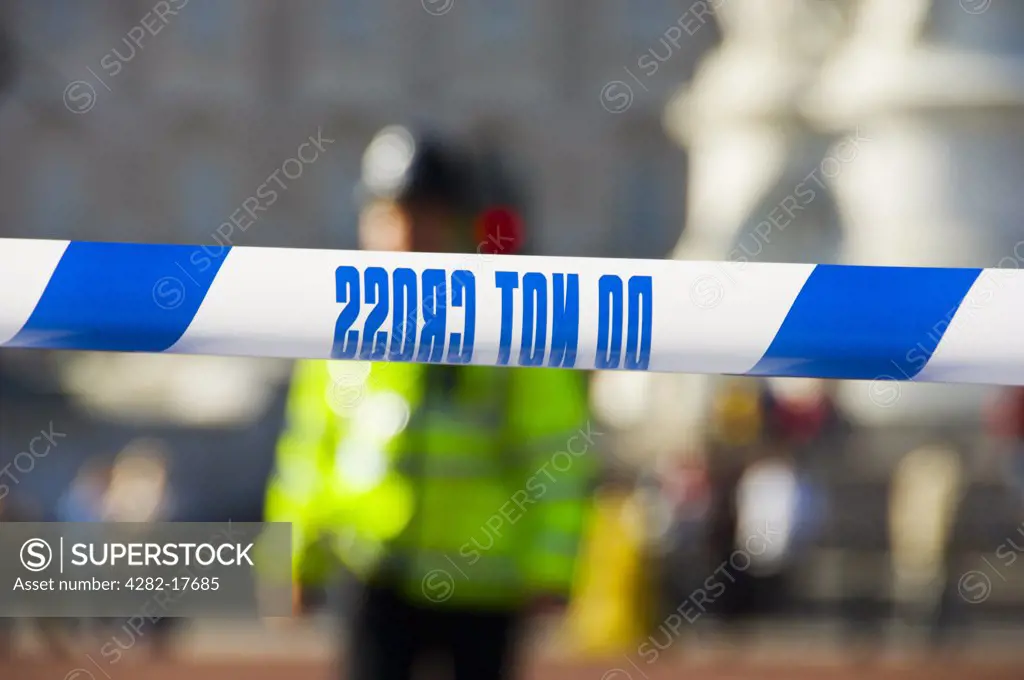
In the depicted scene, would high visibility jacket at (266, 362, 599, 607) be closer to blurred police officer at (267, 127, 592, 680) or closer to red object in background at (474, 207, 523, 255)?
blurred police officer at (267, 127, 592, 680)

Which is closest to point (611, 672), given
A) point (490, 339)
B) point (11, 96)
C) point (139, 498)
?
point (139, 498)

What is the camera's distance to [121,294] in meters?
1.64

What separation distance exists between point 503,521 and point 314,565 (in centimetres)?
32

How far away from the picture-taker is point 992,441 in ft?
25.7

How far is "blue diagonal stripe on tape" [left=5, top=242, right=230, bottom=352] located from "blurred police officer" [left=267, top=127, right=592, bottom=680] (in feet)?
0.99

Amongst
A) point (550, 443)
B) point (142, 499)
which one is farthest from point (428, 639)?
point (142, 499)

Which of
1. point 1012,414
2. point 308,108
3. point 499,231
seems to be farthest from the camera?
point 308,108

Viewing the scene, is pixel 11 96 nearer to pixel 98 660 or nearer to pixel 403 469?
pixel 98 660

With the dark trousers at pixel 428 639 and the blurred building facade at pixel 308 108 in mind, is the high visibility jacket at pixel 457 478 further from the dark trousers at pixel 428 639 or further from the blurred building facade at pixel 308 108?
the blurred building facade at pixel 308 108

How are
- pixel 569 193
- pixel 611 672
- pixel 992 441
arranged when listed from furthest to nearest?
pixel 569 193 → pixel 992 441 → pixel 611 672

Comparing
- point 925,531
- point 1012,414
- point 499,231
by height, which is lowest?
point 499,231

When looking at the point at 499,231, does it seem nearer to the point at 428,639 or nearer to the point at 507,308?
the point at 507,308

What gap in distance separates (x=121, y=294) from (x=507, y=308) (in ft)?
1.54

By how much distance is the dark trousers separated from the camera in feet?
6.24
